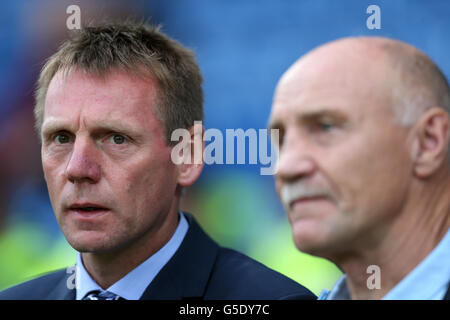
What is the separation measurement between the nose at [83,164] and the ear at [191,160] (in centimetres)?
39

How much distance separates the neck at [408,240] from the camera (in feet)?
5.82

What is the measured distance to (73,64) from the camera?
2.77m

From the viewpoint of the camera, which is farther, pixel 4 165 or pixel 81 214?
pixel 4 165

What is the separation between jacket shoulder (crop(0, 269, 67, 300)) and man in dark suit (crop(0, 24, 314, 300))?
0.07 m

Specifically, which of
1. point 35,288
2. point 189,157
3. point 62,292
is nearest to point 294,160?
point 189,157

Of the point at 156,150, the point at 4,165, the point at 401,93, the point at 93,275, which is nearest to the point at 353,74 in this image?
the point at 401,93

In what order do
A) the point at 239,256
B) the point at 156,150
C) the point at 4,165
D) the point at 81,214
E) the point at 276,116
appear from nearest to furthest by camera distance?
the point at 276,116 → the point at 81,214 → the point at 156,150 → the point at 239,256 → the point at 4,165

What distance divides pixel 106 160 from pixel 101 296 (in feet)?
1.72

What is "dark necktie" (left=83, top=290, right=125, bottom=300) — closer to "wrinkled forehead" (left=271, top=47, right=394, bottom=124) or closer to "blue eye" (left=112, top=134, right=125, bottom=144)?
"blue eye" (left=112, top=134, right=125, bottom=144)

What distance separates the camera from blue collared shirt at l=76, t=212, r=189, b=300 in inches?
105

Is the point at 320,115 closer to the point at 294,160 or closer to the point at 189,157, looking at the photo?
the point at 294,160

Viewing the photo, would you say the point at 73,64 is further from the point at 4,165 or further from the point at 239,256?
the point at 4,165

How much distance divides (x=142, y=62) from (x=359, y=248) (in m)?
1.33

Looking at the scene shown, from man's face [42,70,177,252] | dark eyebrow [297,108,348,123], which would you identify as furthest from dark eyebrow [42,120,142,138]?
dark eyebrow [297,108,348,123]
